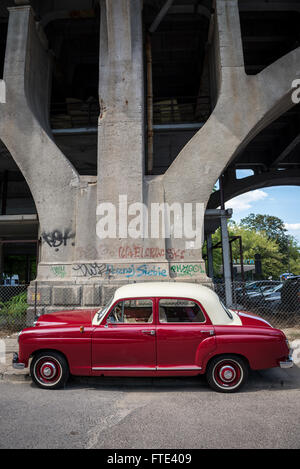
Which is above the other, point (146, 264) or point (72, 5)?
point (72, 5)

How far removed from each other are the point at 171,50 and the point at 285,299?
457 inches

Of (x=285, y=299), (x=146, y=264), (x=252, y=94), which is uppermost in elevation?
(x=252, y=94)

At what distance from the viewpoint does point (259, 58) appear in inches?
557

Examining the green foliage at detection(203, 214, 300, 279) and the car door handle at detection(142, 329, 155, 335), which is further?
the green foliage at detection(203, 214, 300, 279)

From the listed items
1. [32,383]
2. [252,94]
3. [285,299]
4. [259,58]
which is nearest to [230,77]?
[252,94]

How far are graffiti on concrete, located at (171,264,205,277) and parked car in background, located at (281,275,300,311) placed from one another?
4583 mm

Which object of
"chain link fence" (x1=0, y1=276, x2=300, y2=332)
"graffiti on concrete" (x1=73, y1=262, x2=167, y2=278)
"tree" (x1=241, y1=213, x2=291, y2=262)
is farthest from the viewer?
"tree" (x1=241, y1=213, x2=291, y2=262)

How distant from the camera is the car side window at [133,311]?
471 cm

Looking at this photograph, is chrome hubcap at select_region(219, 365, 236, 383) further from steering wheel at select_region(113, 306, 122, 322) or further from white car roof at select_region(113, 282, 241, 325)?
steering wheel at select_region(113, 306, 122, 322)

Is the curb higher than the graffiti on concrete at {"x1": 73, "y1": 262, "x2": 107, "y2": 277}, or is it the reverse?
the graffiti on concrete at {"x1": 73, "y1": 262, "x2": 107, "y2": 277}

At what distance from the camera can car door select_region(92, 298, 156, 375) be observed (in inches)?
176

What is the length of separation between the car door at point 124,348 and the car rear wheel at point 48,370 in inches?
21.3

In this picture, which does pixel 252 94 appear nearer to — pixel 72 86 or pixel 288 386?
pixel 288 386

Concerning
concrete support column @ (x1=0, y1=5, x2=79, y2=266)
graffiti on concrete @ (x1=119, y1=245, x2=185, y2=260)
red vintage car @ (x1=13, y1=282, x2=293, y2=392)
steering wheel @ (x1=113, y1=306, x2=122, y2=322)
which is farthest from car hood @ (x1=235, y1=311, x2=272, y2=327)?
concrete support column @ (x1=0, y1=5, x2=79, y2=266)
